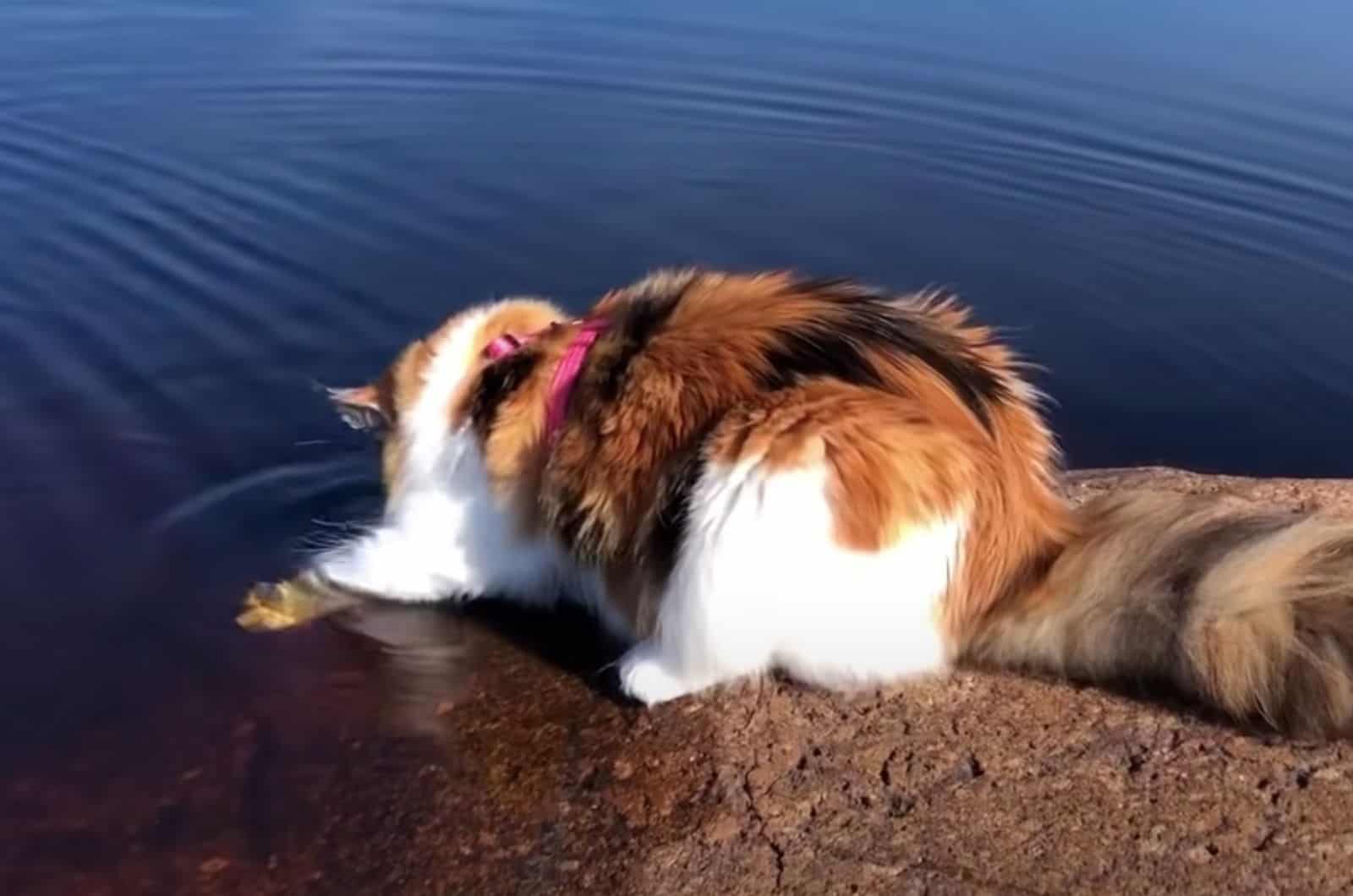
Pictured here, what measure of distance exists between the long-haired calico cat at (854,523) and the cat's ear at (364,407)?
0.57m

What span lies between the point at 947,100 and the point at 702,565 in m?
6.55

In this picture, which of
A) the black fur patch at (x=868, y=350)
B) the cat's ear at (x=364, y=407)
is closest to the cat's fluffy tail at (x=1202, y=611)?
the black fur patch at (x=868, y=350)

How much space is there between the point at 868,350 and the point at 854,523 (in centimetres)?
48

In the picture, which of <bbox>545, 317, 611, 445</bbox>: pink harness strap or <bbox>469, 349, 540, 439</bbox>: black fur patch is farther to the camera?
<bbox>469, 349, 540, 439</bbox>: black fur patch

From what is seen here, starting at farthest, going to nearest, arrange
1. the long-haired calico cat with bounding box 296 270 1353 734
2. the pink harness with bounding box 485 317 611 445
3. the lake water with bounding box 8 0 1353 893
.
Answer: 1. the lake water with bounding box 8 0 1353 893
2. the pink harness with bounding box 485 317 611 445
3. the long-haired calico cat with bounding box 296 270 1353 734

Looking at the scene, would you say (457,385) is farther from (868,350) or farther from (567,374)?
(868,350)

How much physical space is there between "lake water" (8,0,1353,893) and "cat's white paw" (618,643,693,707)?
3.70 feet

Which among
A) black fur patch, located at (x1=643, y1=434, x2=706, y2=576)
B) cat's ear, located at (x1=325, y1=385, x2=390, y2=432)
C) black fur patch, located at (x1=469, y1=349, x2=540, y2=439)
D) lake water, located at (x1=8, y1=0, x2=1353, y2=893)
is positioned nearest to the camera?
black fur patch, located at (x1=643, y1=434, x2=706, y2=576)

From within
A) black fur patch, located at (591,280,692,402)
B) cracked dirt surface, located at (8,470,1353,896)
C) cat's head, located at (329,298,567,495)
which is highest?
black fur patch, located at (591,280,692,402)

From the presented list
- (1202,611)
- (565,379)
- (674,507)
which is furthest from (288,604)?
(1202,611)

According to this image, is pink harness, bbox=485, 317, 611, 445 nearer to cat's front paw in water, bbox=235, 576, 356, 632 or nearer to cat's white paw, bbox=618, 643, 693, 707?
cat's white paw, bbox=618, 643, 693, 707

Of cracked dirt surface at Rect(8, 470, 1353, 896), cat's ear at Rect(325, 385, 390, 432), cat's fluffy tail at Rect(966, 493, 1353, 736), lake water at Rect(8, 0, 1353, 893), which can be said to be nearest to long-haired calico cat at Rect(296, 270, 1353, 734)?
cat's fluffy tail at Rect(966, 493, 1353, 736)

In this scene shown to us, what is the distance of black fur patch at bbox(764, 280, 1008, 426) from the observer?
351 centimetres

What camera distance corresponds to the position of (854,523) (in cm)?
329
